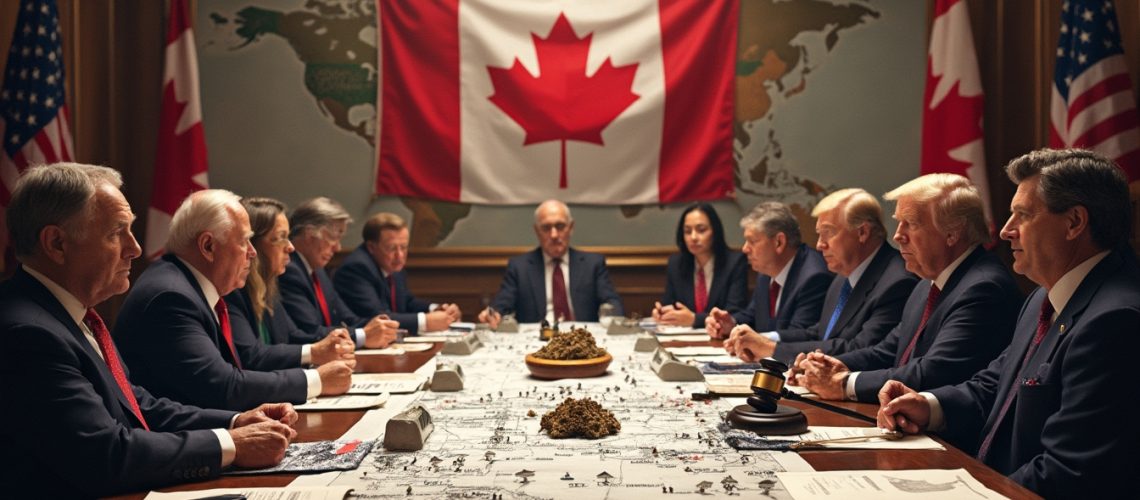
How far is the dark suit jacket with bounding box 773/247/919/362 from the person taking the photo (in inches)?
144

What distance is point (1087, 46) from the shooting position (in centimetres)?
500

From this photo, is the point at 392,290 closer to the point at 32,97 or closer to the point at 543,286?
the point at 543,286

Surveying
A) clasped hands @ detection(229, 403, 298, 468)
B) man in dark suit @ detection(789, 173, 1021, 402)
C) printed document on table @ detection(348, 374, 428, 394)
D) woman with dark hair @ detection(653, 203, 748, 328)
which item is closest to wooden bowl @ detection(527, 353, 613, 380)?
printed document on table @ detection(348, 374, 428, 394)

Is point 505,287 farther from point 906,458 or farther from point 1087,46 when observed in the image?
point 906,458

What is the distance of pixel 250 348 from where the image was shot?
3.50m

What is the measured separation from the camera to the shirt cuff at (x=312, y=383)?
2861 mm

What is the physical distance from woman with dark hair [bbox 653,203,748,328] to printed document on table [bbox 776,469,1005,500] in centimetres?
411

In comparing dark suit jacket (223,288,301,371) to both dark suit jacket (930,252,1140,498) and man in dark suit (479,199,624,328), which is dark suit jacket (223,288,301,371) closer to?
dark suit jacket (930,252,1140,498)

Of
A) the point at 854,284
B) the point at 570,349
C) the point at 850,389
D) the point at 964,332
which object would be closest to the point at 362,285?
the point at 570,349

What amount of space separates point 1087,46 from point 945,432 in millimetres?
3562

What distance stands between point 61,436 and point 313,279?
3.19 metres

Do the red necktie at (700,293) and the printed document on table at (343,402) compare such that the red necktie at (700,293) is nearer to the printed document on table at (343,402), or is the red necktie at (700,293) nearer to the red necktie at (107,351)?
the printed document on table at (343,402)

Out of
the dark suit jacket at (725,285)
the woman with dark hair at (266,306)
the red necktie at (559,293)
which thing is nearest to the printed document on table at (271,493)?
the woman with dark hair at (266,306)

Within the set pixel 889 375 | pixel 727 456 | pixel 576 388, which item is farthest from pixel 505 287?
pixel 727 456
